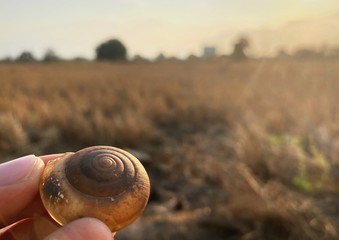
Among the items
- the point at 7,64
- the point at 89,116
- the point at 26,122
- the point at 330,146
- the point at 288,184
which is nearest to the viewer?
the point at 288,184

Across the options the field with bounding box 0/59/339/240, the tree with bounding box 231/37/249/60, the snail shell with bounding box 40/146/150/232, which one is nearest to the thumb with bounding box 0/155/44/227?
the snail shell with bounding box 40/146/150/232

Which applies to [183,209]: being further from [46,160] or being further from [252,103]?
[252,103]

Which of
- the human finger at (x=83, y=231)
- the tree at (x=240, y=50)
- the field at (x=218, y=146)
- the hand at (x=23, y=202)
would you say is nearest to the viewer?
the human finger at (x=83, y=231)

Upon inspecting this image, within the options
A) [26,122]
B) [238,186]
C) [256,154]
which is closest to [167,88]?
[26,122]

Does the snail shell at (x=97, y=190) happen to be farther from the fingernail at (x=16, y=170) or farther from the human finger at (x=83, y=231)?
the fingernail at (x=16, y=170)

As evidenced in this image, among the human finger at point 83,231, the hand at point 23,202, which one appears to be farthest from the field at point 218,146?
the human finger at point 83,231

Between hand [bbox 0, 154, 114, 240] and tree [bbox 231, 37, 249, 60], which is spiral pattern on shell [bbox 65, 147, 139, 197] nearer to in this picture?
hand [bbox 0, 154, 114, 240]
